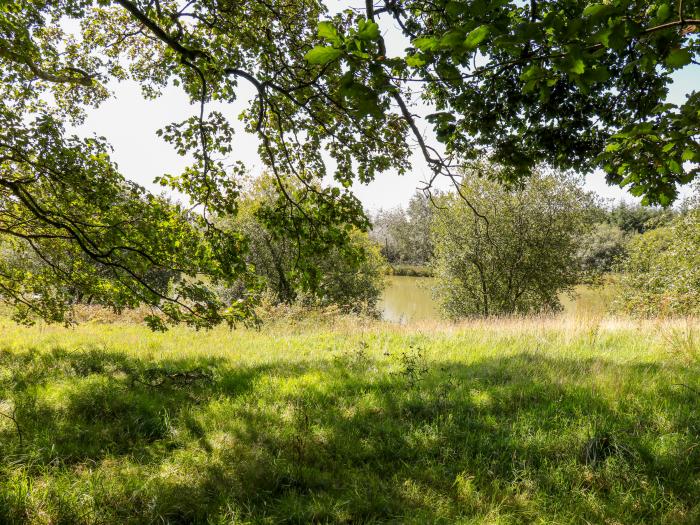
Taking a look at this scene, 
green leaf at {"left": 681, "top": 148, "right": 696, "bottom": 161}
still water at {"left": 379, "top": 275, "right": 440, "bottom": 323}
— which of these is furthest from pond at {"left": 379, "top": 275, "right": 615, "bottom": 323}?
green leaf at {"left": 681, "top": 148, "right": 696, "bottom": 161}

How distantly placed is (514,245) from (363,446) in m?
19.9

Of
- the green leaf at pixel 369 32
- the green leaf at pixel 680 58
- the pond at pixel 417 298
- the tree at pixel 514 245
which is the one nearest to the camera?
the green leaf at pixel 369 32

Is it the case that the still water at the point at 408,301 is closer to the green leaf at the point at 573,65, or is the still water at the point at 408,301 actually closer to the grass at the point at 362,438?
the grass at the point at 362,438

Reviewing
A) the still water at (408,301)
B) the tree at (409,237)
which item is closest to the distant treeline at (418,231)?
the tree at (409,237)

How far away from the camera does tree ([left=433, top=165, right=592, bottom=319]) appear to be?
66.5 ft

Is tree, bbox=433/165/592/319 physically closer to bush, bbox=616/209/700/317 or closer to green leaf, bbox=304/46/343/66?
bush, bbox=616/209/700/317

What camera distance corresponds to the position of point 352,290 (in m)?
24.4

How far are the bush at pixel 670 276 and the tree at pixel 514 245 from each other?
334cm

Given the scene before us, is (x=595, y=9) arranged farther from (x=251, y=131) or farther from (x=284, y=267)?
(x=284, y=267)

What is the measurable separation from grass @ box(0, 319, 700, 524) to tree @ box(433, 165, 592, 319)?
14789mm

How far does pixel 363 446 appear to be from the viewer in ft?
12.4

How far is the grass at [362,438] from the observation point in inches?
114

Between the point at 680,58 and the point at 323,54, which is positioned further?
the point at 680,58

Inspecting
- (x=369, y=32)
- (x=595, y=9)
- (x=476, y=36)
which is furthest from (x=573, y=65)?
(x=369, y=32)
